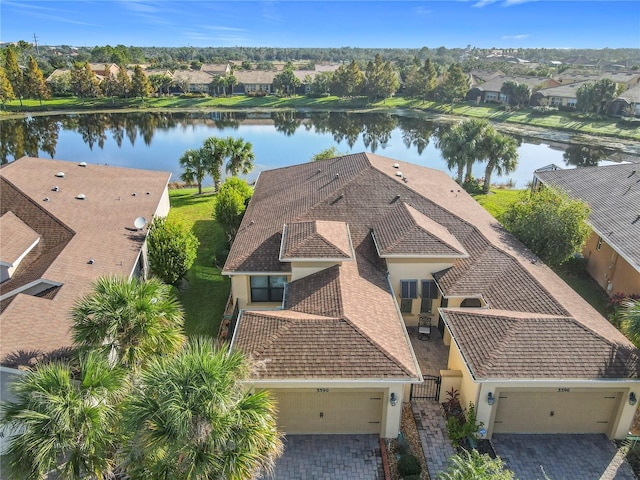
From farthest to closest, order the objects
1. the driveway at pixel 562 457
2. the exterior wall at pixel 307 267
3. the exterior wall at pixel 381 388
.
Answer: the exterior wall at pixel 307 267, the exterior wall at pixel 381 388, the driveway at pixel 562 457

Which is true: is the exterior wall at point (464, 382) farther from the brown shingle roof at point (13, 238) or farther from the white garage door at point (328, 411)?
the brown shingle roof at point (13, 238)

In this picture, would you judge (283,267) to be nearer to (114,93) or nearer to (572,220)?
(572,220)

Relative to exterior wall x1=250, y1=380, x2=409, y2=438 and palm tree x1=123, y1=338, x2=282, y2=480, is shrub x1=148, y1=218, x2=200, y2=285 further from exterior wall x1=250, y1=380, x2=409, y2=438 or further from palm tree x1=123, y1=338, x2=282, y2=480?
palm tree x1=123, y1=338, x2=282, y2=480

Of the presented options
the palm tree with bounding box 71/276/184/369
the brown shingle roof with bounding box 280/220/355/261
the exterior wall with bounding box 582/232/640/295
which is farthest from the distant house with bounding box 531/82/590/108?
the palm tree with bounding box 71/276/184/369

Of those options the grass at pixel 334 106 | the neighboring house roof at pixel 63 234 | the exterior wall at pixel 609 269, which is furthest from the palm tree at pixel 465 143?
the grass at pixel 334 106

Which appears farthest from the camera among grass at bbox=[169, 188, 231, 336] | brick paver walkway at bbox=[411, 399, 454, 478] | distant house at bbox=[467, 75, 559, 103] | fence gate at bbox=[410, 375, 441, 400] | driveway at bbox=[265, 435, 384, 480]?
distant house at bbox=[467, 75, 559, 103]

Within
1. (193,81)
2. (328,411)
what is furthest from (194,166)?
(193,81)

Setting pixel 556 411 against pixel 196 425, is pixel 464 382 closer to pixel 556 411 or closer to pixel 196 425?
pixel 556 411
